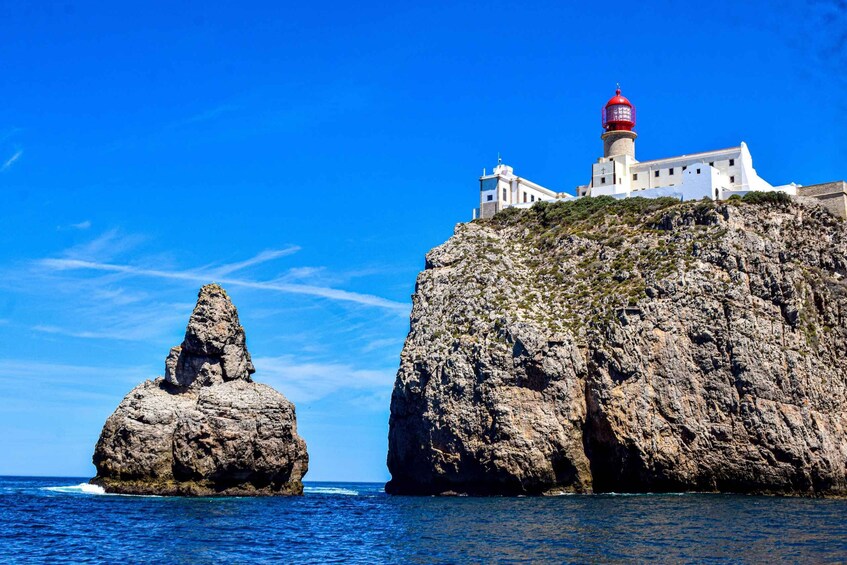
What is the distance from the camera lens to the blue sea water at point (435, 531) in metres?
32.1

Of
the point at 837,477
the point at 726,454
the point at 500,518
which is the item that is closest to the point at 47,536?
the point at 500,518

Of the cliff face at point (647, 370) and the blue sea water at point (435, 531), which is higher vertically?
the cliff face at point (647, 370)

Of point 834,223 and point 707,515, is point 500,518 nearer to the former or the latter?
point 707,515

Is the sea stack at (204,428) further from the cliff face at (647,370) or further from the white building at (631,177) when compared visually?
the white building at (631,177)

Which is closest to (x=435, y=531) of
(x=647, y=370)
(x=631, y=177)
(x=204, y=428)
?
(x=204, y=428)

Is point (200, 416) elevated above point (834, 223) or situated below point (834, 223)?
below

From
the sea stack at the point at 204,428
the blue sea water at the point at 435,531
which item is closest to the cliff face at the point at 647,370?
the blue sea water at the point at 435,531

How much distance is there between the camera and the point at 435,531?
40.0 metres

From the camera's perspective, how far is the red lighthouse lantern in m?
84.9

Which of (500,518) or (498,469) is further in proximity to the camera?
(498,469)

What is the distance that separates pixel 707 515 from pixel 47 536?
29.7 meters

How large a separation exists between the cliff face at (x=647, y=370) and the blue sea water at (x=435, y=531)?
13.1 ft

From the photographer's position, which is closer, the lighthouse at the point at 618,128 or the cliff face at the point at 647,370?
the cliff face at the point at 647,370

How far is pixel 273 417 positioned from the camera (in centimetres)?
6141
